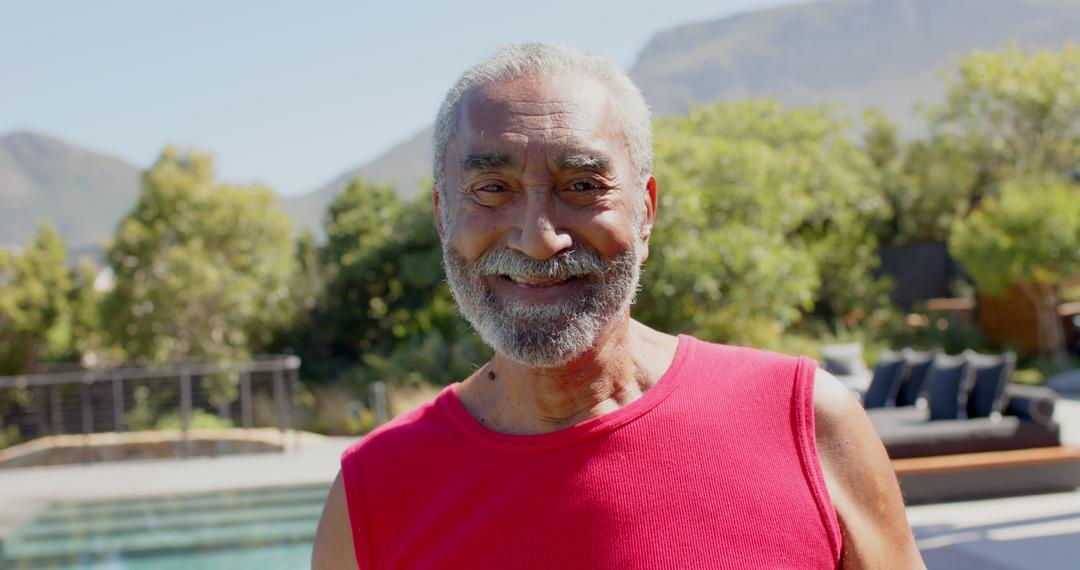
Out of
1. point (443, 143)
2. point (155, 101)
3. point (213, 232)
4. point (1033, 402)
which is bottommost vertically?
point (155, 101)

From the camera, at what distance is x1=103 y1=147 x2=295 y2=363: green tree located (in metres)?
14.4

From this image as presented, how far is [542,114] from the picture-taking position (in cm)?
128

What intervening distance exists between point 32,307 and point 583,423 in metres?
17.4

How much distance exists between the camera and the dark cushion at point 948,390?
757 centimetres

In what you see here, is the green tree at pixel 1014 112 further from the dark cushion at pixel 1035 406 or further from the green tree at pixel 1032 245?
the dark cushion at pixel 1035 406

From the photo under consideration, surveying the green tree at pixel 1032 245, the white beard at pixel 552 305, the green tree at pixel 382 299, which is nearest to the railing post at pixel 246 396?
the green tree at pixel 382 299

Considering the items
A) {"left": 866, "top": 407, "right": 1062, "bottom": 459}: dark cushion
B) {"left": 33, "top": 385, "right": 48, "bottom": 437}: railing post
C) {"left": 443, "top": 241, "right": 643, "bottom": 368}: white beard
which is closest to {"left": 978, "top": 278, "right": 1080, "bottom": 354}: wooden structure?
{"left": 866, "top": 407, "right": 1062, "bottom": 459}: dark cushion

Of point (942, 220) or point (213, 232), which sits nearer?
point (213, 232)

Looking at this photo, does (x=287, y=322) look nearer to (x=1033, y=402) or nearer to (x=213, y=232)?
(x=213, y=232)

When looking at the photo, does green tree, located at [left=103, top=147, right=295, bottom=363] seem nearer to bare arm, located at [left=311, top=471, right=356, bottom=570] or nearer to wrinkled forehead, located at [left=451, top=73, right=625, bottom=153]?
bare arm, located at [left=311, top=471, right=356, bottom=570]

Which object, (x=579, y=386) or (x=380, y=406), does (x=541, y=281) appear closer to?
(x=579, y=386)

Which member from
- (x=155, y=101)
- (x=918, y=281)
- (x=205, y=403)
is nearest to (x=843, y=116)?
(x=918, y=281)

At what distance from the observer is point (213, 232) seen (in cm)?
1492

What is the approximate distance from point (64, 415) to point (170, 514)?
15.3 feet
